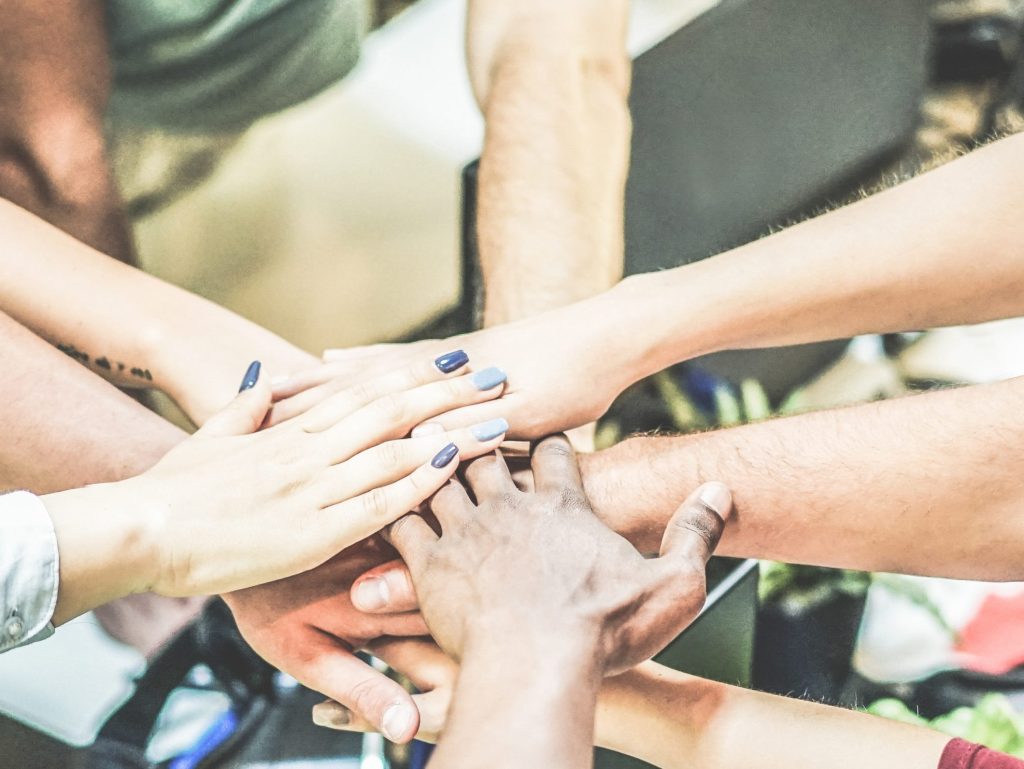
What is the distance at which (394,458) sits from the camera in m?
1.05

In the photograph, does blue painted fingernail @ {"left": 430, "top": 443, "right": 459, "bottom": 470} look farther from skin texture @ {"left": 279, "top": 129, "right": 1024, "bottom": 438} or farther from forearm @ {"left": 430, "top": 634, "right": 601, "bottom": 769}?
forearm @ {"left": 430, "top": 634, "right": 601, "bottom": 769}

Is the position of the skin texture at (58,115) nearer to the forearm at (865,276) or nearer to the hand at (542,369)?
the hand at (542,369)

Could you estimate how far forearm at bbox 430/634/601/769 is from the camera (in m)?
0.73

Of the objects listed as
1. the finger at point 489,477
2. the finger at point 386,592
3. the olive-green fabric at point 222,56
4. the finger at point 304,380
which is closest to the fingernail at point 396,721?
the finger at point 386,592

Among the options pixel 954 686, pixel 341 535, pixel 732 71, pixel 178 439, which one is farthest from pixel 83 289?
pixel 954 686

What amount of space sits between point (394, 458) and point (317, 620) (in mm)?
200

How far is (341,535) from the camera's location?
3.33ft

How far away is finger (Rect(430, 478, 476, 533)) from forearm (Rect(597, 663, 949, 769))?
0.76 feet

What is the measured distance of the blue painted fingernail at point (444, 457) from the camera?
1.05 meters

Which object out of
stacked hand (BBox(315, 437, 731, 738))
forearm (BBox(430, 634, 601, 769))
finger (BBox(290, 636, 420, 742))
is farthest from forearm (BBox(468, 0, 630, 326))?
forearm (BBox(430, 634, 601, 769))

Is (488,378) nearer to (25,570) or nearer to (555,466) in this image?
(555,466)

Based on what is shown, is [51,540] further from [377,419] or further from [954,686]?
[954,686]

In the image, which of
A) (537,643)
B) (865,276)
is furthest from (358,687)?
(865,276)

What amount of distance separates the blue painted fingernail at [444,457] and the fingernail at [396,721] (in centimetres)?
25
